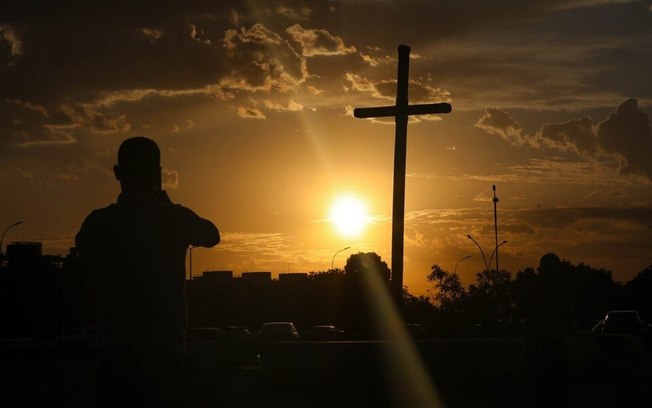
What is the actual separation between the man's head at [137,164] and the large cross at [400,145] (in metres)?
14.7

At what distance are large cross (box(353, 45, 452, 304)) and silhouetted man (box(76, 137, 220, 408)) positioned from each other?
14.8 metres

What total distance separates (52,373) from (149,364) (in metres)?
23.5

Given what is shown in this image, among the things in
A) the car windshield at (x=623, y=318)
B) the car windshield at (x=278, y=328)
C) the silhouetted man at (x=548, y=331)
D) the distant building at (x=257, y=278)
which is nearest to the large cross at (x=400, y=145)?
the silhouetted man at (x=548, y=331)

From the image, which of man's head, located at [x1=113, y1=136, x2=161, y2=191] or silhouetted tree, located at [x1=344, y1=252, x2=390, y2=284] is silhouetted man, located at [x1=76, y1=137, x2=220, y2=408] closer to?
man's head, located at [x1=113, y1=136, x2=161, y2=191]

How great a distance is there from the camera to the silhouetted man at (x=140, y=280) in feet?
12.6

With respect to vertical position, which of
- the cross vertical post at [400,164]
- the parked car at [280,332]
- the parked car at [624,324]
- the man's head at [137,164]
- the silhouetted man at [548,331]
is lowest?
the parked car at [280,332]

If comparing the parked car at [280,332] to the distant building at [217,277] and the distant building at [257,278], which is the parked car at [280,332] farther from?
the distant building at [257,278]

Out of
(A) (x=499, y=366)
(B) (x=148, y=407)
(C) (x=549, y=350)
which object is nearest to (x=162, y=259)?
(B) (x=148, y=407)

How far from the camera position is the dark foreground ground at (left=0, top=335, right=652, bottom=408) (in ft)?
49.7

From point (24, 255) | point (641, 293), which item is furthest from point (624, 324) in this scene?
point (641, 293)

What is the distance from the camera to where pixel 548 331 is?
30.3 ft

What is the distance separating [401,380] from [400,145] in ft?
15.3

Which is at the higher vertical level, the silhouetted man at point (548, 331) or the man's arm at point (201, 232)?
the man's arm at point (201, 232)

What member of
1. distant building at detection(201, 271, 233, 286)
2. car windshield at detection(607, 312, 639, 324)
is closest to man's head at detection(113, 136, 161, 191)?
car windshield at detection(607, 312, 639, 324)
